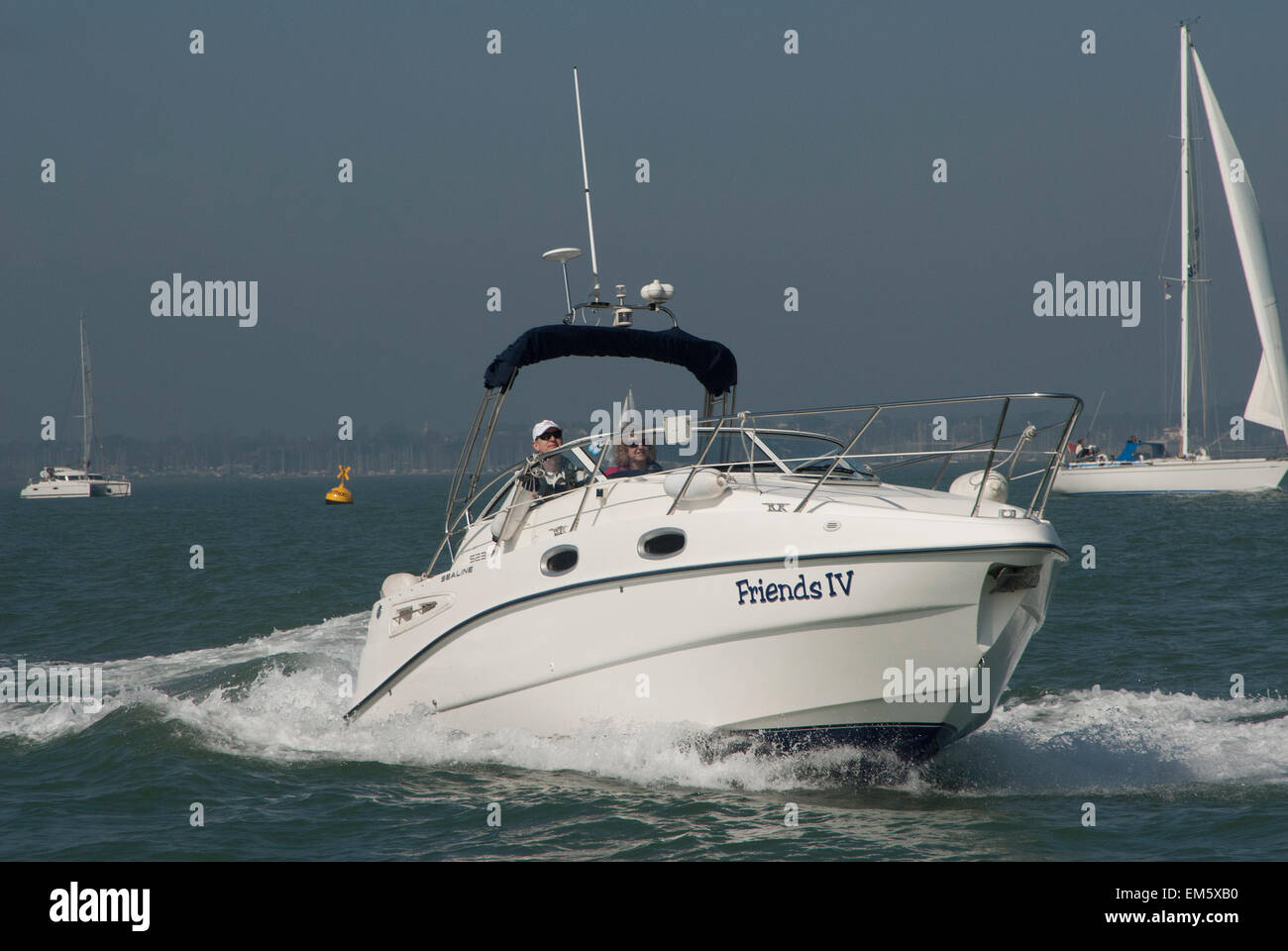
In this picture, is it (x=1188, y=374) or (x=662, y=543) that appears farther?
(x=1188, y=374)

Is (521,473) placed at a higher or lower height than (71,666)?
higher

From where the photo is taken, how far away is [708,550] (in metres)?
7.64

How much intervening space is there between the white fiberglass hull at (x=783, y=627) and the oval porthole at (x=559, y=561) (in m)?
0.07

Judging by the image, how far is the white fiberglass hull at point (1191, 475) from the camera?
158 ft

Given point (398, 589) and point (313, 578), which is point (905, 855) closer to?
point (398, 589)

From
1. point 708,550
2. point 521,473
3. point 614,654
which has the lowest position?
point 614,654

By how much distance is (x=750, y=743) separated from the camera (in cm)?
780

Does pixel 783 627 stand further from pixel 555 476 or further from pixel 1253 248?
pixel 1253 248

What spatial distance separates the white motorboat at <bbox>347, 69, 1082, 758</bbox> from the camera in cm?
728

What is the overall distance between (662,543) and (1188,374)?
148ft

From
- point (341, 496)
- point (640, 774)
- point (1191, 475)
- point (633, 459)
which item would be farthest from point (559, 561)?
point (341, 496)
